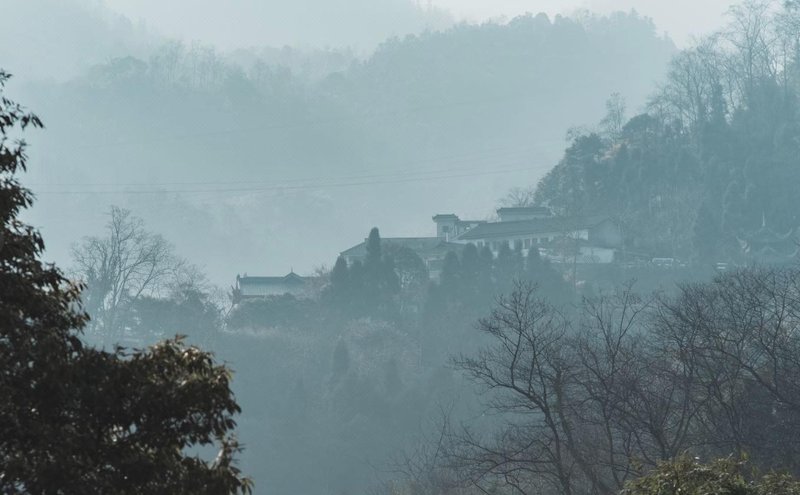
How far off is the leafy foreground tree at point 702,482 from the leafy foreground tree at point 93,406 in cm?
389

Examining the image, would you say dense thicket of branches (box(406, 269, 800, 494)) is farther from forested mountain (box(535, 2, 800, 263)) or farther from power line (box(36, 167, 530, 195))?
power line (box(36, 167, 530, 195))

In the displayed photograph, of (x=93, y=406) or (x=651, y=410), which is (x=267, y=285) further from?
(x=93, y=406)

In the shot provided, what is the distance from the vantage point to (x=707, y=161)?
268 feet

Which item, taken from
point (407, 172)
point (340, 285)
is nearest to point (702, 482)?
point (340, 285)

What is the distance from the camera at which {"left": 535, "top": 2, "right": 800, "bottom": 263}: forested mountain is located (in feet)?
250

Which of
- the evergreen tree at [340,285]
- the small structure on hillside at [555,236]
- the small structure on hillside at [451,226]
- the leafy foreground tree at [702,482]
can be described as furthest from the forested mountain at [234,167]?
the leafy foreground tree at [702,482]

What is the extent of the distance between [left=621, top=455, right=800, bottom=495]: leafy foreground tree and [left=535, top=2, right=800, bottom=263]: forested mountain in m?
63.5

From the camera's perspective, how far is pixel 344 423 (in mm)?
61031

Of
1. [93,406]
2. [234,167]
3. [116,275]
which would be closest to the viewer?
[93,406]

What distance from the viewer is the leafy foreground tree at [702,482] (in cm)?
918

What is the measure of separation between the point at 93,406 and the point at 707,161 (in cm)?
7856

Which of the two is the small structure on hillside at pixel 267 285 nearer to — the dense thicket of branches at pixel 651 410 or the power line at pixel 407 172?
the dense thicket of branches at pixel 651 410

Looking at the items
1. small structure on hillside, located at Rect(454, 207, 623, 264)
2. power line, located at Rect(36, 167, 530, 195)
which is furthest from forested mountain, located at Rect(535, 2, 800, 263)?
power line, located at Rect(36, 167, 530, 195)

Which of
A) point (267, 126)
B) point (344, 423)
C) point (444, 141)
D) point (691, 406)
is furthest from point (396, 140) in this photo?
point (691, 406)
